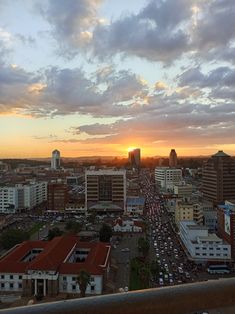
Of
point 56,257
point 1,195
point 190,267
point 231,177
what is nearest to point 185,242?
point 190,267

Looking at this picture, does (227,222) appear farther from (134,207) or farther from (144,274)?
(134,207)

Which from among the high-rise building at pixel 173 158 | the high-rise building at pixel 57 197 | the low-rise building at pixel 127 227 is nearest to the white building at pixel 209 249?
the low-rise building at pixel 127 227

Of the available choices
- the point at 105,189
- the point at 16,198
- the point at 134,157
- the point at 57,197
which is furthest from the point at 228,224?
the point at 134,157

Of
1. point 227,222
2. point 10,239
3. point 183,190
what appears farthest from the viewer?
point 183,190

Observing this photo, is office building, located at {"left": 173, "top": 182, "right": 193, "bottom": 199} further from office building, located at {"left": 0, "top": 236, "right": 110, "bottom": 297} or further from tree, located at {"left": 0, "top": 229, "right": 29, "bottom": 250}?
office building, located at {"left": 0, "top": 236, "right": 110, "bottom": 297}

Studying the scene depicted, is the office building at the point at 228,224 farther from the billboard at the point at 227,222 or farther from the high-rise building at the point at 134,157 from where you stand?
the high-rise building at the point at 134,157
